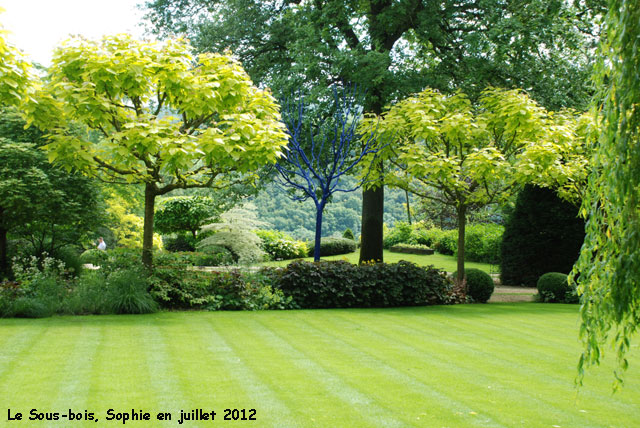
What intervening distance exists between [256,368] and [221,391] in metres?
0.87

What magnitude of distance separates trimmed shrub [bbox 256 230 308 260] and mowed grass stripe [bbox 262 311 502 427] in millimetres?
14464

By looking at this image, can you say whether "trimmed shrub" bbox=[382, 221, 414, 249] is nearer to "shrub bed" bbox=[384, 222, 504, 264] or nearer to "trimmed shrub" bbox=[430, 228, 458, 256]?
"shrub bed" bbox=[384, 222, 504, 264]

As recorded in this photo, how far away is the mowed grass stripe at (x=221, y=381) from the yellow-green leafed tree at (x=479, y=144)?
19.6 feet

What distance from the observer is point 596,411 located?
188 inches

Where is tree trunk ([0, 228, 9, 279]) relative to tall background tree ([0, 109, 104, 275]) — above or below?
below

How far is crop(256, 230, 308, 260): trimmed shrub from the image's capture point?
22.9m

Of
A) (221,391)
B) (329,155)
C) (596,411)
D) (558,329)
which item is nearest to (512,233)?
(329,155)

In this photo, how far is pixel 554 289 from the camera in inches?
516

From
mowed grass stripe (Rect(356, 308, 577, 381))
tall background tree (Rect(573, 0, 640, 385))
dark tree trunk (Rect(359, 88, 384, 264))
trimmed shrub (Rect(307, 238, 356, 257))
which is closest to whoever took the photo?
tall background tree (Rect(573, 0, 640, 385))

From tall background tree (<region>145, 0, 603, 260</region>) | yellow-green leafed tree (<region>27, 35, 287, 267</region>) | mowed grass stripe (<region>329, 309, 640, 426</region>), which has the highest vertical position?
tall background tree (<region>145, 0, 603, 260</region>)

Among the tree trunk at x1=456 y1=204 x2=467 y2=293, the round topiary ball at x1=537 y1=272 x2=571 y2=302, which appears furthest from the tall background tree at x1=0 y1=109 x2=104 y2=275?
the round topiary ball at x1=537 y1=272 x2=571 y2=302

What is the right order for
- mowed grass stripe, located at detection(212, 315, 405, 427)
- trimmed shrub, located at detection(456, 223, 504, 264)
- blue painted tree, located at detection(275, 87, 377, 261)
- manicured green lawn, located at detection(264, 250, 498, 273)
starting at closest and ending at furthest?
mowed grass stripe, located at detection(212, 315, 405, 427)
blue painted tree, located at detection(275, 87, 377, 261)
manicured green lawn, located at detection(264, 250, 498, 273)
trimmed shrub, located at detection(456, 223, 504, 264)

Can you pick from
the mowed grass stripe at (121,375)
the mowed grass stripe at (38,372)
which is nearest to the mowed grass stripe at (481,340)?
the mowed grass stripe at (121,375)

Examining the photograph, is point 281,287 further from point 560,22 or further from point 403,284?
point 560,22
